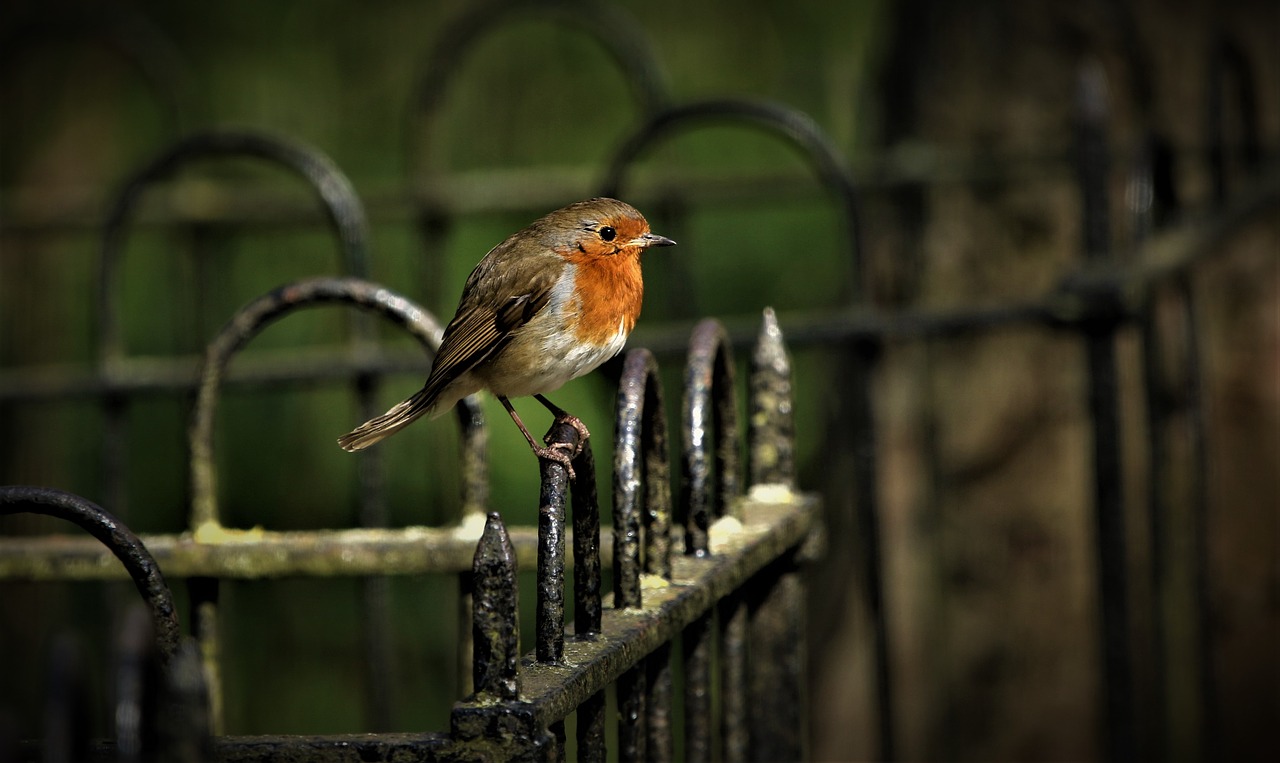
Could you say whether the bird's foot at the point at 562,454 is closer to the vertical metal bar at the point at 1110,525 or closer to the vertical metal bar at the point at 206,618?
the vertical metal bar at the point at 206,618

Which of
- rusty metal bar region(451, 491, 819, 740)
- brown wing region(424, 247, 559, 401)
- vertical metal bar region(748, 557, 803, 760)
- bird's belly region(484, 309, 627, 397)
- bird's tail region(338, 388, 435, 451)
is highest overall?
brown wing region(424, 247, 559, 401)

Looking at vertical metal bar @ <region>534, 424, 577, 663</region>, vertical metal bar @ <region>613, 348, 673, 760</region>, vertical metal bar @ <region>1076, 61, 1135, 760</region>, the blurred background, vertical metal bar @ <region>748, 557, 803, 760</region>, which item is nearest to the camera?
vertical metal bar @ <region>534, 424, 577, 663</region>

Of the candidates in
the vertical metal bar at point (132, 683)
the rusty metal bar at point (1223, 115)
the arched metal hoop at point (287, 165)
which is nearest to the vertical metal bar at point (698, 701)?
the vertical metal bar at point (132, 683)

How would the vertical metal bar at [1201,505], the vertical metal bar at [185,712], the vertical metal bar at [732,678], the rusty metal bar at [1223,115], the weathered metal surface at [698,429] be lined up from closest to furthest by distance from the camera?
the vertical metal bar at [185,712], the weathered metal surface at [698,429], the vertical metal bar at [732,678], the vertical metal bar at [1201,505], the rusty metal bar at [1223,115]

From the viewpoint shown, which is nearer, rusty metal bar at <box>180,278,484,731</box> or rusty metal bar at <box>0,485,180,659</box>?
rusty metal bar at <box>0,485,180,659</box>

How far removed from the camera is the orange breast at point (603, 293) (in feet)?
6.94

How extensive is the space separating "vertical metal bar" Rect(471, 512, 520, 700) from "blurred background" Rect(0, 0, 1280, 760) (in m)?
1.88

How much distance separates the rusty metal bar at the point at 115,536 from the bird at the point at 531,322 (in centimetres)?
65

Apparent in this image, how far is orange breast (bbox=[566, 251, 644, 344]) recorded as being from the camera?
2115 mm

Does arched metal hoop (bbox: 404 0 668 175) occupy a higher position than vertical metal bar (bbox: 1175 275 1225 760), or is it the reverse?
arched metal hoop (bbox: 404 0 668 175)

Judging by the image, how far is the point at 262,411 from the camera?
20.9 feet

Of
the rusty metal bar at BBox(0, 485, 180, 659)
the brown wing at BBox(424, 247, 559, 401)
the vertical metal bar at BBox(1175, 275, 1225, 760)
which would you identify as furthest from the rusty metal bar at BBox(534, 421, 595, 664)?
the vertical metal bar at BBox(1175, 275, 1225, 760)

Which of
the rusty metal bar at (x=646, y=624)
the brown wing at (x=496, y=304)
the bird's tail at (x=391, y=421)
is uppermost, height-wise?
the brown wing at (x=496, y=304)

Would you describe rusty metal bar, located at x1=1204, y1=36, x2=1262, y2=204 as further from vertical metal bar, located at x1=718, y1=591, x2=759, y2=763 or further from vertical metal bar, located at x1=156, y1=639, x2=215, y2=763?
vertical metal bar, located at x1=156, y1=639, x2=215, y2=763
